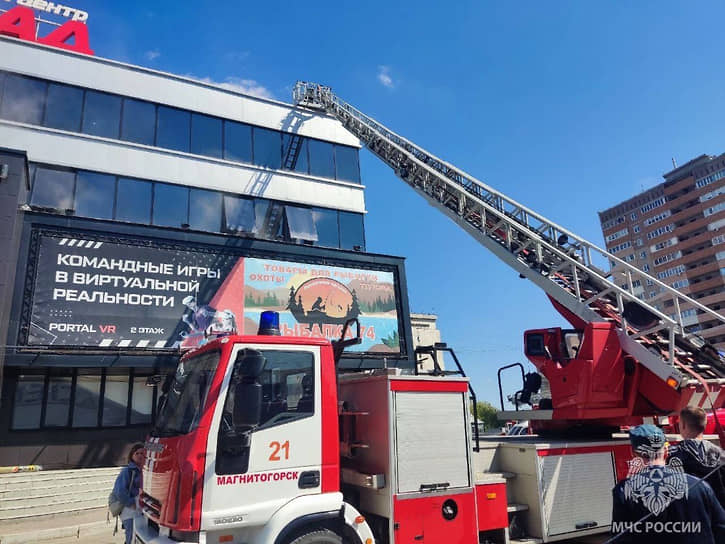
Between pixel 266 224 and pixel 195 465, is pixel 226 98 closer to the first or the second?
pixel 266 224

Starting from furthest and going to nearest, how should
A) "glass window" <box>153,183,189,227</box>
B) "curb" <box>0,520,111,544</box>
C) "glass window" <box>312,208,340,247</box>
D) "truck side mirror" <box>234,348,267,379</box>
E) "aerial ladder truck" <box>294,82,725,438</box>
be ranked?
"glass window" <box>312,208,340,247</box> → "glass window" <box>153,183,189,227</box> → "curb" <box>0,520,111,544</box> → "aerial ladder truck" <box>294,82,725,438</box> → "truck side mirror" <box>234,348,267,379</box>

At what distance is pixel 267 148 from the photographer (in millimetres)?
20281

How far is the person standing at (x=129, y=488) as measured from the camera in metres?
5.83

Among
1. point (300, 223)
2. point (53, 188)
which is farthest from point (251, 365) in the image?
point (300, 223)

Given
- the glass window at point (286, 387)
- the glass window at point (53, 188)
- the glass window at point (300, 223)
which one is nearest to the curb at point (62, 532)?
the glass window at point (286, 387)

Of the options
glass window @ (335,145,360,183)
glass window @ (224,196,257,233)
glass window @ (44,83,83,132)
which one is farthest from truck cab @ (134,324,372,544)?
glass window @ (335,145,360,183)

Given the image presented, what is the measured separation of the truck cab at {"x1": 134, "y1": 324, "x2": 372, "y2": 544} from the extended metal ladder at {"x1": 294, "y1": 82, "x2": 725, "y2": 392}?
15.6 feet

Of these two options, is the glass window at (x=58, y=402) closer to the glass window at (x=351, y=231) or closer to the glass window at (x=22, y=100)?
the glass window at (x=22, y=100)

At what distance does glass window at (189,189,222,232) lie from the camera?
708 inches

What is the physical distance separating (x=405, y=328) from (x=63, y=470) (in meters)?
11.2

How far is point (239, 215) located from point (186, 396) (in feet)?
48.1

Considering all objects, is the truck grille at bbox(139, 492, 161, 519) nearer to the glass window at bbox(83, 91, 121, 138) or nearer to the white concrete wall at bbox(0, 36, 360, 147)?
the glass window at bbox(83, 91, 121, 138)

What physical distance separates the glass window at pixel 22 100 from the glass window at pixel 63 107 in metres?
0.26

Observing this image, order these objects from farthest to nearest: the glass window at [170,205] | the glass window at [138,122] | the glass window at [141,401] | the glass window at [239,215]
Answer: the glass window at [239,215] → the glass window at [138,122] → the glass window at [170,205] → the glass window at [141,401]
